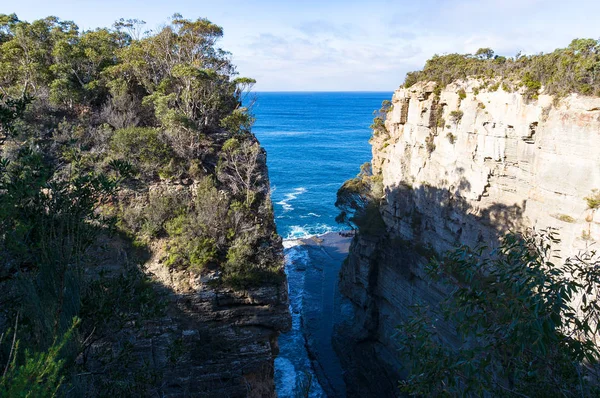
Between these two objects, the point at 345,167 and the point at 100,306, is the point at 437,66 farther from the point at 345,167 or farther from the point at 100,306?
the point at 345,167

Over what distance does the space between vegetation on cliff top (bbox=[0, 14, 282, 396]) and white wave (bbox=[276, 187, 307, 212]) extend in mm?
25588

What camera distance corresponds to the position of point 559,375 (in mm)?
5652

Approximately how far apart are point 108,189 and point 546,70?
1487 centimetres

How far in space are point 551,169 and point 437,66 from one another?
33.3 feet

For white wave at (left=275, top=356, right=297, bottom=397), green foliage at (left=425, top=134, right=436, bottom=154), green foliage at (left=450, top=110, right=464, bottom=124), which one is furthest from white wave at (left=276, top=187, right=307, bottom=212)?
green foliage at (left=450, top=110, right=464, bottom=124)

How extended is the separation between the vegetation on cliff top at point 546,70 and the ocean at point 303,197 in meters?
10.3

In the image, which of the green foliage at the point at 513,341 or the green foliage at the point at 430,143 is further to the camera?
the green foliage at the point at 430,143

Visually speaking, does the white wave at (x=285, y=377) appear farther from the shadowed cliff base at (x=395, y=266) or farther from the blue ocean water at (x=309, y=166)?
the blue ocean water at (x=309, y=166)

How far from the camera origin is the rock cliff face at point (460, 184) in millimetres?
12461

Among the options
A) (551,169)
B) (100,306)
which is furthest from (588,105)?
(100,306)

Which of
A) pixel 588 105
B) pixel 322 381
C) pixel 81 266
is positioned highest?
pixel 588 105

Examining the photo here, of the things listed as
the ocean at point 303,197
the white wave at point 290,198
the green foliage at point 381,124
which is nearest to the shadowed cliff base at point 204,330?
the ocean at point 303,197

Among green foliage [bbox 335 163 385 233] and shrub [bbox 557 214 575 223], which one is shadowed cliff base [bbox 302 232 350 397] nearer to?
A: green foliage [bbox 335 163 385 233]

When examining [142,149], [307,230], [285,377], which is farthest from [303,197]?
[142,149]
